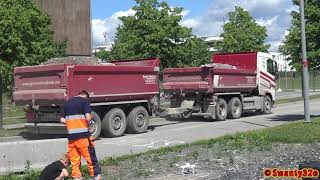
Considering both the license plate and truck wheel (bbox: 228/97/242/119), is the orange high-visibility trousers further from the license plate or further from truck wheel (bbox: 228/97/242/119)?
truck wheel (bbox: 228/97/242/119)

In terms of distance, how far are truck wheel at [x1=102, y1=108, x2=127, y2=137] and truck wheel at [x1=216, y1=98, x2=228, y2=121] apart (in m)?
6.23

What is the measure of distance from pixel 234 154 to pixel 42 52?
1177cm

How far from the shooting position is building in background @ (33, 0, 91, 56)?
1658 inches

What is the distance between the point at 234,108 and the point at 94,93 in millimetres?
9393

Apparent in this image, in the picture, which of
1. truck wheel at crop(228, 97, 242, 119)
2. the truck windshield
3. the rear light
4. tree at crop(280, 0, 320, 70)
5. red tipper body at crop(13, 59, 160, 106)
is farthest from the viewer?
the truck windshield

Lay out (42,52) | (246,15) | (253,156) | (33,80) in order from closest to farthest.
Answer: (253,156) < (33,80) < (42,52) < (246,15)

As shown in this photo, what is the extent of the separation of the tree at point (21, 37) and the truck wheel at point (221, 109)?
7285 millimetres

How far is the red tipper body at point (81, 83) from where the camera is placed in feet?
55.4

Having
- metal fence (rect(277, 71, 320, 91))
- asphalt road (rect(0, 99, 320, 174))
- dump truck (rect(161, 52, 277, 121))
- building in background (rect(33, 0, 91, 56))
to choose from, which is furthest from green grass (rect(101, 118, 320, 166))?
metal fence (rect(277, 71, 320, 91))

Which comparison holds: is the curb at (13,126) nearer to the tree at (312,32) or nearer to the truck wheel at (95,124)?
the truck wheel at (95,124)

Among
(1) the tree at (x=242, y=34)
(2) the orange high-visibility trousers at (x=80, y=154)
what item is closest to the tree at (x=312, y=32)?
(2) the orange high-visibility trousers at (x=80, y=154)

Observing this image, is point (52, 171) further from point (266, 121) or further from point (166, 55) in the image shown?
point (166, 55)

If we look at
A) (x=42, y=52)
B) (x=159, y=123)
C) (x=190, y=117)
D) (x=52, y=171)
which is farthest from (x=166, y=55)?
(x=52, y=171)

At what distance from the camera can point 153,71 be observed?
66.3 feet
